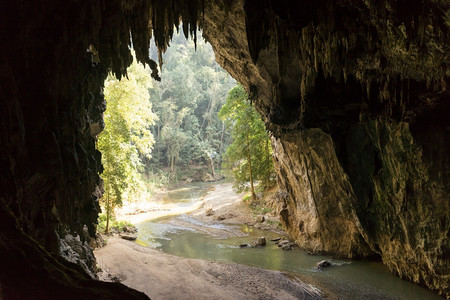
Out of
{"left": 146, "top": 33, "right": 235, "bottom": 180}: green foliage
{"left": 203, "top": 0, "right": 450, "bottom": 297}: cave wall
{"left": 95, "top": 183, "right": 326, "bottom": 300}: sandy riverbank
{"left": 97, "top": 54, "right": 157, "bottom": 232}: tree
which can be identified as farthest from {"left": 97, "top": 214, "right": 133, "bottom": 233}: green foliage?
{"left": 146, "top": 33, "right": 235, "bottom": 180}: green foliage

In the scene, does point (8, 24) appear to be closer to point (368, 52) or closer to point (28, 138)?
point (28, 138)

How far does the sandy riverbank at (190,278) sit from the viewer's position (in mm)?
8656

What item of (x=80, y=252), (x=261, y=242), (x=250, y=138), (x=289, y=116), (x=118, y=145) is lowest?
(x=261, y=242)

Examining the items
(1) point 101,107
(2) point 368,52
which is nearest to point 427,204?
(2) point 368,52

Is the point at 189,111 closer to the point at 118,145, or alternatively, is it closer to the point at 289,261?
the point at 118,145

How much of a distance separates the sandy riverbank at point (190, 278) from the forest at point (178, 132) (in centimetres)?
418

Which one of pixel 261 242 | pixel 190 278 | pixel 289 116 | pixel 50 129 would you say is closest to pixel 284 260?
pixel 261 242

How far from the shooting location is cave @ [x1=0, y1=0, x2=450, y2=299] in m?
4.60

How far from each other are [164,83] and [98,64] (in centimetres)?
3976

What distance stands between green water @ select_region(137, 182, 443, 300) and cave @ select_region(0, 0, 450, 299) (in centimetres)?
60

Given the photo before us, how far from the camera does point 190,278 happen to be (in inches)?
379

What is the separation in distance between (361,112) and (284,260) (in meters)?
6.43

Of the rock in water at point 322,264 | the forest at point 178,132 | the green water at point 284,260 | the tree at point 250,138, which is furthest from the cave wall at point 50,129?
the tree at point 250,138

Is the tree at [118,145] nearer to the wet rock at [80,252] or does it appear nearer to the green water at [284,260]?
the green water at [284,260]
